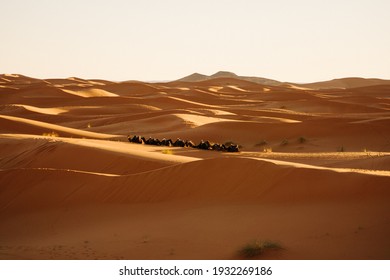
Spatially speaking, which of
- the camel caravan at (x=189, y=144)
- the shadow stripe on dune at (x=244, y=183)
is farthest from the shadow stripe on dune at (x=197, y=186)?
the camel caravan at (x=189, y=144)

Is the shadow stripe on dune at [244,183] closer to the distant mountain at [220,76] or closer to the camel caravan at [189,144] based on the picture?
the camel caravan at [189,144]

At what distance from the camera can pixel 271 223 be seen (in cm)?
778

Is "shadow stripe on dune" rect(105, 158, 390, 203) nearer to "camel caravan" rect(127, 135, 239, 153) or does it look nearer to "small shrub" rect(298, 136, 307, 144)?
"camel caravan" rect(127, 135, 239, 153)

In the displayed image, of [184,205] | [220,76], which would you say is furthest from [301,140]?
[220,76]

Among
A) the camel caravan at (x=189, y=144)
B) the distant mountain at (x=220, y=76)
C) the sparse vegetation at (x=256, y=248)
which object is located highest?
the distant mountain at (x=220, y=76)

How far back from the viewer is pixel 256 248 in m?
6.66

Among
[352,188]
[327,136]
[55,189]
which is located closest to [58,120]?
[327,136]

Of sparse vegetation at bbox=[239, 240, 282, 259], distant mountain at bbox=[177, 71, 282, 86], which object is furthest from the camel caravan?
distant mountain at bbox=[177, 71, 282, 86]

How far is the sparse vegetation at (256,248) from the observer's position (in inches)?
260

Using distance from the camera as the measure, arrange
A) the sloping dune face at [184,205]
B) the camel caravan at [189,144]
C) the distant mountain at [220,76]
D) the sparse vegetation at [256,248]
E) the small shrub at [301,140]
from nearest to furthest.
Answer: the sparse vegetation at [256,248] → the sloping dune face at [184,205] → the camel caravan at [189,144] → the small shrub at [301,140] → the distant mountain at [220,76]

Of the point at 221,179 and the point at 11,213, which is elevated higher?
the point at 221,179

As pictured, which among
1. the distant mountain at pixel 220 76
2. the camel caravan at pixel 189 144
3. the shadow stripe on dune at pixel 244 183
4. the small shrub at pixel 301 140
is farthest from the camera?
the distant mountain at pixel 220 76
